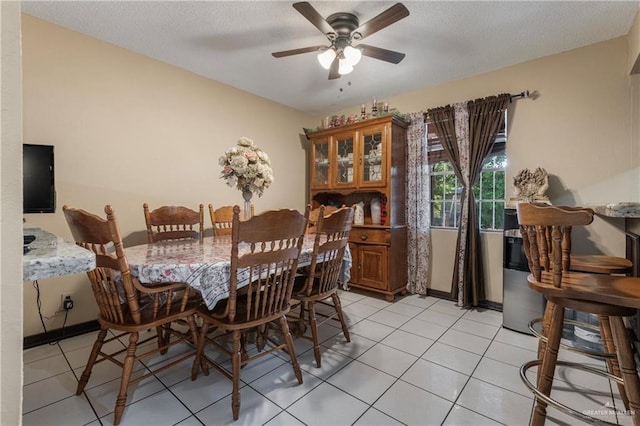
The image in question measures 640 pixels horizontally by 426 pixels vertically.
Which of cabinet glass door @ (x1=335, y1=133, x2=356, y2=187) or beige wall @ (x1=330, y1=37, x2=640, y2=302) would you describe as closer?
beige wall @ (x1=330, y1=37, x2=640, y2=302)

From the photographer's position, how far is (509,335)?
2.43 meters

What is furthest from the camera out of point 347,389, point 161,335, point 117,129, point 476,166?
point 476,166

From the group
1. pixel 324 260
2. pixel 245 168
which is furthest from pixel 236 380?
pixel 245 168

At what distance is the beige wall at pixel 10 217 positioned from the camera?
1.81 ft

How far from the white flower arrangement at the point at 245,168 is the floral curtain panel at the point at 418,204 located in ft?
6.22

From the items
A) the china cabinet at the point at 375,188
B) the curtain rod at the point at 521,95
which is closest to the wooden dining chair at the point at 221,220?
the china cabinet at the point at 375,188

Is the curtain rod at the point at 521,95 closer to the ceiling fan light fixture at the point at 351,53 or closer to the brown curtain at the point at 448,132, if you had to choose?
the brown curtain at the point at 448,132

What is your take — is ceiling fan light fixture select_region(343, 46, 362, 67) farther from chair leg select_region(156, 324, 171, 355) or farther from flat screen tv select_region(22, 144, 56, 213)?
chair leg select_region(156, 324, 171, 355)

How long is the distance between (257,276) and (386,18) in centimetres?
177

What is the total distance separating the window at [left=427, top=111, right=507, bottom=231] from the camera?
3.06 meters

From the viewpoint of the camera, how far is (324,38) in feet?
8.13

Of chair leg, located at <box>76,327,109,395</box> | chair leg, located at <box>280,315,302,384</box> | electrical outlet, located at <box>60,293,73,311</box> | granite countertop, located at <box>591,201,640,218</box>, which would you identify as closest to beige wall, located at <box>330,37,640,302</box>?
granite countertop, located at <box>591,201,640,218</box>

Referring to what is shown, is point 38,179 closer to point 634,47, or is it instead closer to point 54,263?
point 54,263

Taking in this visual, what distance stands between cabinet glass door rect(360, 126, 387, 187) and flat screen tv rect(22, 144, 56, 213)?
284 centimetres
